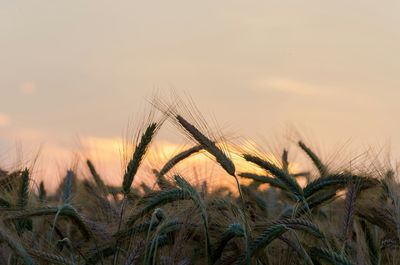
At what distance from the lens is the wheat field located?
4168 mm

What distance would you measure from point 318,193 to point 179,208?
2.92 ft

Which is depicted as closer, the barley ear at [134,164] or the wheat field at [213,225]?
the wheat field at [213,225]

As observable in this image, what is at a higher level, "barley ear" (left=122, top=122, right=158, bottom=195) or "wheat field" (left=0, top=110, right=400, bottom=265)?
"barley ear" (left=122, top=122, right=158, bottom=195)

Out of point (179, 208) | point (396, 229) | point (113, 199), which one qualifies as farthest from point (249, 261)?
point (113, 199)

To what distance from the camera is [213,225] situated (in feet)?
14.5

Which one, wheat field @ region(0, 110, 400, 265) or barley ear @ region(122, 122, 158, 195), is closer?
wheat field @ region(0, 110, 400, 265)

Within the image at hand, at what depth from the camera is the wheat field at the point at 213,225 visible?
4.17 metres

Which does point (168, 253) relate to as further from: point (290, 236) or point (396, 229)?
point (396, 229)

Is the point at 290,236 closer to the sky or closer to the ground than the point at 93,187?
closer to the ground

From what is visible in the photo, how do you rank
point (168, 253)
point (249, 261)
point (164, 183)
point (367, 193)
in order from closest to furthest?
point (249, 261) → point (168, 253) → point (367, 193) → point (164, 183)

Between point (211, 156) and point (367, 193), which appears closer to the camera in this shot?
point (211, 156)

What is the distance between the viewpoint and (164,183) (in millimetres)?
5305

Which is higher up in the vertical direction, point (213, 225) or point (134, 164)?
point (134, 164)

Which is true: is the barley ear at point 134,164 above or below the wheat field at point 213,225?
above
